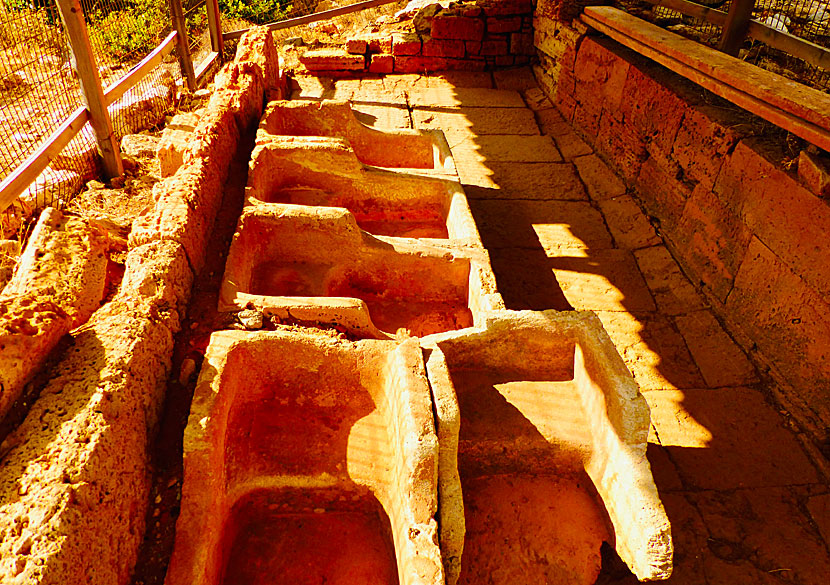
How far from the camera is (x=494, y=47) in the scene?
8.12 m

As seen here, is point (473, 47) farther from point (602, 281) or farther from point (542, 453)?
point (542, 453)

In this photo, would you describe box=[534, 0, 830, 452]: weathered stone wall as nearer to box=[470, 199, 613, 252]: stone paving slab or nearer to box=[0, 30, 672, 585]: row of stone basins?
box=[470, 199, 613, 252]: stone paving slab

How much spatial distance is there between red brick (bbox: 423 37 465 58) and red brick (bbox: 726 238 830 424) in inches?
224

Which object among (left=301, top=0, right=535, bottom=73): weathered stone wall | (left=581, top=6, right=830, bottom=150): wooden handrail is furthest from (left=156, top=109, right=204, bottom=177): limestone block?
(left=301, top=0, right=535, bottom=73): weathered stone wall

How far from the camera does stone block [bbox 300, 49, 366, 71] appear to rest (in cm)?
798

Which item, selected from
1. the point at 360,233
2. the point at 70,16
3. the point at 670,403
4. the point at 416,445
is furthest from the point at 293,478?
the point at 70,16

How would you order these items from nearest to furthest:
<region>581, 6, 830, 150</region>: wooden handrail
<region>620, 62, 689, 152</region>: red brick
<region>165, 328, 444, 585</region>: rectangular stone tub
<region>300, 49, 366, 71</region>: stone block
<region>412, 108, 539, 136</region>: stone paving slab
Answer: <region>165, 328, 444, 585</region>: rectangular stone tub < <region>581, 6, 830, 150</region>: wooden handrail < <region>620, 62, 689, 152</region>: red brick < <region>412, 108, 539, 136</region>: stone paving slab < <region>300, 49, 366, 71</region>: stone block

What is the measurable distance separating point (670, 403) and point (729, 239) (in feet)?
4.69

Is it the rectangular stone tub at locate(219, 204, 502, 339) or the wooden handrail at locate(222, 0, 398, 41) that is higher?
the wooden handrail at locate(222, 0, 398, 41)

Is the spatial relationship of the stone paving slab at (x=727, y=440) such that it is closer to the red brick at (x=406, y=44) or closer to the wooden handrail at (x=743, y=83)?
the wooden handrail at (x=743, y=83)

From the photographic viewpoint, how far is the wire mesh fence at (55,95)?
3.85 meters

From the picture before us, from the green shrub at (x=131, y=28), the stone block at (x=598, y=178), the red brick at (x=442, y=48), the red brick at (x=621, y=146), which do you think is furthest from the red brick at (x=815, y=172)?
the green shrub at (x=131, y=28)

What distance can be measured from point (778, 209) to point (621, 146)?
7.51 ft

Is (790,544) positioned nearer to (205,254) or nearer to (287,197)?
(205,254)
